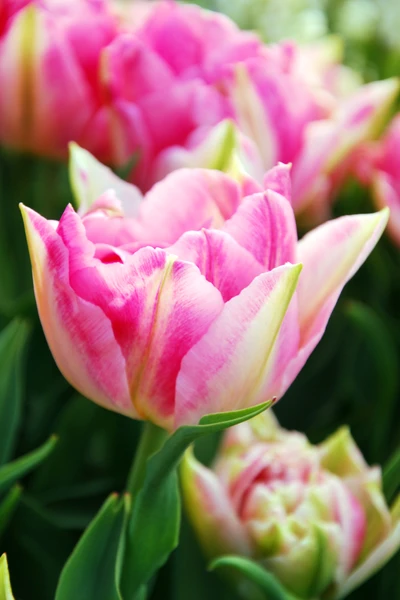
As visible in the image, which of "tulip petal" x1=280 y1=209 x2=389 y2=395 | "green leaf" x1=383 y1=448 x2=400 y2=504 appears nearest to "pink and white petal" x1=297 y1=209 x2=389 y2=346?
"tulip petal" x1=280 y1=209 x2=389 y2=395

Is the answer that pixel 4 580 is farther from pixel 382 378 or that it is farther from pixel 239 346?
pixel 382 378

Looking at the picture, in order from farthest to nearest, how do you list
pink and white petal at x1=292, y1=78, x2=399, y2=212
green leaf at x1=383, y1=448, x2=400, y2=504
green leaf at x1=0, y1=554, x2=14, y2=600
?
pink and white petal at x1=292, y1=78, x2=399, y2=212, green leaf at x1=383, y1=448, x2=400, y2=504, green leaf at x1=0, y1=554, x2=14, y2=600

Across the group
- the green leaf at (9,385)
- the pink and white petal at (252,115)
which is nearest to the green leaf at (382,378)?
the pink and white petal at (252,115)

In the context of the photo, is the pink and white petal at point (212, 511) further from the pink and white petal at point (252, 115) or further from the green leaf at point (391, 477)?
the pink and white petal at point (252, 115)

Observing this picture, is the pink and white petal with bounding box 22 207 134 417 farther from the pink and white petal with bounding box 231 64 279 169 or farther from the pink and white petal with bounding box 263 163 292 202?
the pink and white petal with bounding box 231 64 279 169

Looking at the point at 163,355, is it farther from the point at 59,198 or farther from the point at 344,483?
the point at 59,198

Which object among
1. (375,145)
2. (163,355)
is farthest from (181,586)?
(375,145)
